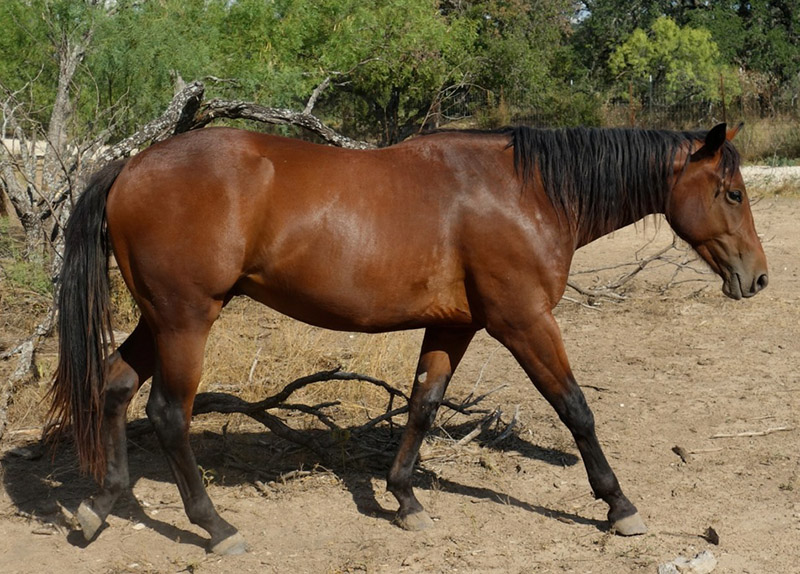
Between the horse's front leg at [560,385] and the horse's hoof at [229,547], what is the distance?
1.48 meters

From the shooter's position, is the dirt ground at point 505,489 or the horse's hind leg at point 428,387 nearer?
the dirt ground at point 505,489

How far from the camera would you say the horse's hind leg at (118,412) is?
406 cm

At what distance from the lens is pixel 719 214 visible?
4.29 metres

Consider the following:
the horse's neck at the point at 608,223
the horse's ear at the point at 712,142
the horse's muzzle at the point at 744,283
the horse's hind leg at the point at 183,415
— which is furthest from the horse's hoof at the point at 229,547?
the horse's ear at the point at 712,142

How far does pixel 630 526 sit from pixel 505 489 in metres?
0.78

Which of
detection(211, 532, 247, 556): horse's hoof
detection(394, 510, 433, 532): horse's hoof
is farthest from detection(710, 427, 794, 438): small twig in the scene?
detection(211, 532, 247, 556): horse's hoof

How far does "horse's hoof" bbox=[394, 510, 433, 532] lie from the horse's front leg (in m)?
0.80

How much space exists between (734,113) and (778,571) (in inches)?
776

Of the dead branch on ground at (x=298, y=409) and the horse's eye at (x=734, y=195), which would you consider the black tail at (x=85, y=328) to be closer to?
the dead branch on ground at (x=298, y=409)

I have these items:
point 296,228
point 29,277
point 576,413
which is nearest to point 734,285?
point 576,413

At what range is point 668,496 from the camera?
4457 mm

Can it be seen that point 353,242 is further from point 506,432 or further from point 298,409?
point 506,432

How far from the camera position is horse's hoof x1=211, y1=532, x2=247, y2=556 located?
12.8 feet

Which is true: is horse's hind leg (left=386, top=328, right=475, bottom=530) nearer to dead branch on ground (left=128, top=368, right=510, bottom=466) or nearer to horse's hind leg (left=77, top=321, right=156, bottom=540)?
dead branch on ground (left=128, top=368, right=510, bottom=466)
